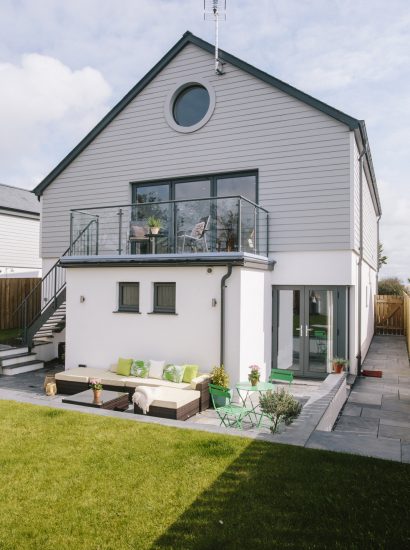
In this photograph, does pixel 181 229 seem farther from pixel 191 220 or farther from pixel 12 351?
pixel 12 351

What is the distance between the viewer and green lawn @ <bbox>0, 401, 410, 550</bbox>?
12.8ft

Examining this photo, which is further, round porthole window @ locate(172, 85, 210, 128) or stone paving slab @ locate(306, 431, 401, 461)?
round porthole window @ locate(172, 85, 210, 128)

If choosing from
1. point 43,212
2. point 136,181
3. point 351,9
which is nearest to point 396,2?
point 351,9

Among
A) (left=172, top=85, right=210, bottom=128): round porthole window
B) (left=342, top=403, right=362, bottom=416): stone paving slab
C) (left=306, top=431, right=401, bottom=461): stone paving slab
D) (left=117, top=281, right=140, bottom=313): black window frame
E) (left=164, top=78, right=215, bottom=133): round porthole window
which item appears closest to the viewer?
(left=306, top=431, right=401, bottom=461): stone paving slab

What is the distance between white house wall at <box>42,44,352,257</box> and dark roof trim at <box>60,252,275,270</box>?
1858mm

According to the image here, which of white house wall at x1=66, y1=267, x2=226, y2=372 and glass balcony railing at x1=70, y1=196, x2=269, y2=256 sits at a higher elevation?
glass balcony railing at x1=70, y1=196, x2=269, y2=256

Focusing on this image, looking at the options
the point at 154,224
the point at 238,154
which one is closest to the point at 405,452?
the point at 154,224

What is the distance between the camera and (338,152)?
11.3 metres

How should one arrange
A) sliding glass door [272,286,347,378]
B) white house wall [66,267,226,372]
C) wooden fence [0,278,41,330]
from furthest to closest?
wooden fence [0,278,41,330], sliding glass door [272,286,347,378], white house wall [66,267,226,372]

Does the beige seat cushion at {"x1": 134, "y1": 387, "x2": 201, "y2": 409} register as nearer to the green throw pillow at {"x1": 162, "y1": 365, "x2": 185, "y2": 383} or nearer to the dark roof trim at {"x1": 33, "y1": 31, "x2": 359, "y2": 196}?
the green throw pillow at {"x1": 162, "y1": 365, "x2": 185, "y2": 383}

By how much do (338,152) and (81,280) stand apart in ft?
25.7

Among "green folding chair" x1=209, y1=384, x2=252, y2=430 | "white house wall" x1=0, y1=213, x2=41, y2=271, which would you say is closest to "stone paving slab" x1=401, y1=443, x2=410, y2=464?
"green folding chair" x1=209, y1=384, x2=252, y2=430

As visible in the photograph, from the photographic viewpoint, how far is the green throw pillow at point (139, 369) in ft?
33.2

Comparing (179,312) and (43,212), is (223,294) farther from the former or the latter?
(43,212)
